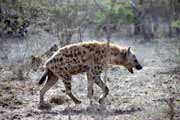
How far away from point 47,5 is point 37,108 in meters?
5.43

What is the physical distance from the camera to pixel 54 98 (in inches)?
353

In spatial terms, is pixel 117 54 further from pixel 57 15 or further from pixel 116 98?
pixel 57 15

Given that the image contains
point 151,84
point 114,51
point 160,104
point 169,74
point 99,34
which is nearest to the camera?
point 160,104

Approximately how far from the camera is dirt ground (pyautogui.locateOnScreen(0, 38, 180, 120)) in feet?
26.0

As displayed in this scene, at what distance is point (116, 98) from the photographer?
9.20 metres

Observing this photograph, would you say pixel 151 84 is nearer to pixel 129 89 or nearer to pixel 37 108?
pixel 129 89

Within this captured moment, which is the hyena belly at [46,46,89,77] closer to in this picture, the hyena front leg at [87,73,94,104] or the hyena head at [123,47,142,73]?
the hyena front leg at [87,73,94,104]

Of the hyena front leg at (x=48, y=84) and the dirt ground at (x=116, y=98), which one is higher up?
the hyena front leg at (x=48, y=84)

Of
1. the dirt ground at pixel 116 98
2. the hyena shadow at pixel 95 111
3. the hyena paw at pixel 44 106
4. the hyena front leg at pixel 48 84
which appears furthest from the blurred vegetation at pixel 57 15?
the hyena shadow at pixel 95 111

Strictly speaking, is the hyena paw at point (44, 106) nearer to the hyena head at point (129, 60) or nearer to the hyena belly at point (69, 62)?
the hyena belly at point (69, 62)

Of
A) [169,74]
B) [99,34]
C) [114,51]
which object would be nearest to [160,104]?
[114,51]

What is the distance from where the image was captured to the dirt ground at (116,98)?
312 inches

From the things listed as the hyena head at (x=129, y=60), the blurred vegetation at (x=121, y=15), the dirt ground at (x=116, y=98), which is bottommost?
the blurred vegetation at (x=121, y=15)

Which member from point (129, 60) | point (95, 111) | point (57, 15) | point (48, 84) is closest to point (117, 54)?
point (129, 60)
